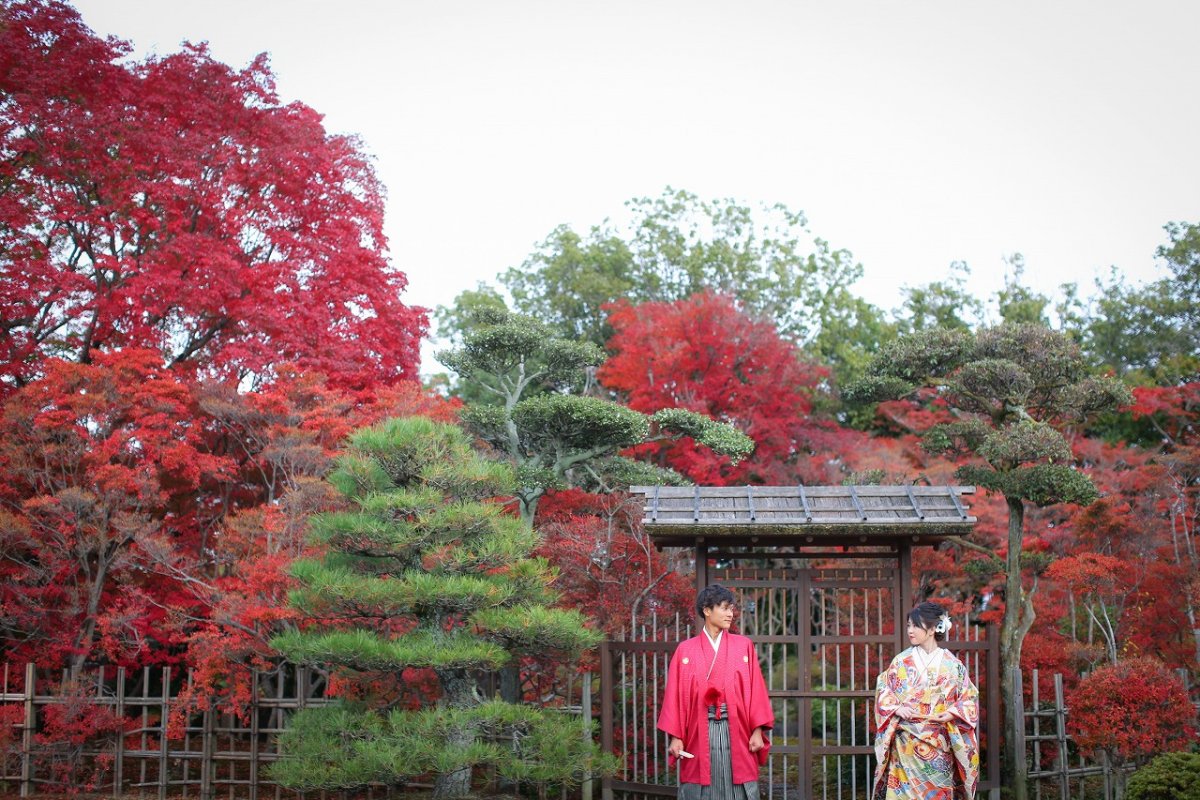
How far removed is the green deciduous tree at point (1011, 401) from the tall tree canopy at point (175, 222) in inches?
239

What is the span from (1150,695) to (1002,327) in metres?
3.66

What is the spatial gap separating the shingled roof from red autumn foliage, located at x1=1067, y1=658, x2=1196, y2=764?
6.55ft

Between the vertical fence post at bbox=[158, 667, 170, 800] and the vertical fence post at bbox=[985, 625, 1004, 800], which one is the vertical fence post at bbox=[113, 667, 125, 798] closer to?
the vertical fence post at bbox=[158, 667, 170, 800]

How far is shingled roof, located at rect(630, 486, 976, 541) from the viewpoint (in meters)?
7.27

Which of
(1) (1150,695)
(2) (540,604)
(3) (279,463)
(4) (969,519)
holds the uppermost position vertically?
(3) (279,463)

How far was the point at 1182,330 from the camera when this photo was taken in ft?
56.3

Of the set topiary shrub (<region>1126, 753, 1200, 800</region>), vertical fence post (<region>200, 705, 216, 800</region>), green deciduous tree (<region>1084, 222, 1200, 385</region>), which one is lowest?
vertical fence post (<region>200, 705, 216, 800</region>)

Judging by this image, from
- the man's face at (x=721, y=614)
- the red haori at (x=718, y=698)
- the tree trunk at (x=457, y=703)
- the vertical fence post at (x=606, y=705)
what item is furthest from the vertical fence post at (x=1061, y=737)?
the tree trunk at (x=457, y=703)

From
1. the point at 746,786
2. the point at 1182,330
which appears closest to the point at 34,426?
the point at 746,786

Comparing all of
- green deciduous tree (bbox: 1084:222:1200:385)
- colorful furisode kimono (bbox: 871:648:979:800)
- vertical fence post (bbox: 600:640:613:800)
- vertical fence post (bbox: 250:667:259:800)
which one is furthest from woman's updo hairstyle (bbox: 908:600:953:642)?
green deciduous tree (bbox: 1084:222:1200:385)

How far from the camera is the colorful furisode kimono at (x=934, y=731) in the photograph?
5.96 meters

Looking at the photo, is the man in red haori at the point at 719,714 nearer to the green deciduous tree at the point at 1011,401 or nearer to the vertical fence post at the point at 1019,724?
the vertical fence post at the point at 1019,724

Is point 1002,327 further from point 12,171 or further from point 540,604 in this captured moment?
point 12,171

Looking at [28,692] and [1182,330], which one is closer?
[28,692]
